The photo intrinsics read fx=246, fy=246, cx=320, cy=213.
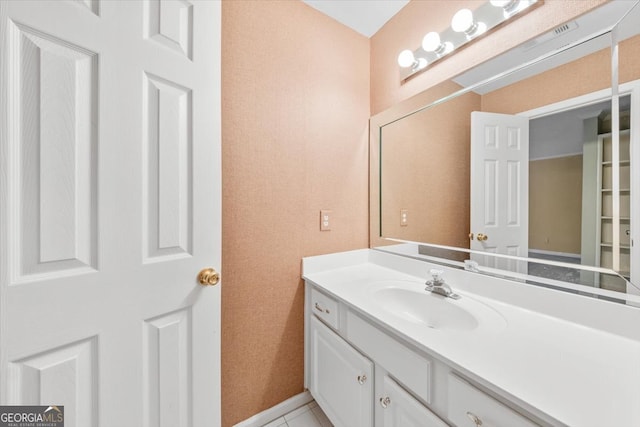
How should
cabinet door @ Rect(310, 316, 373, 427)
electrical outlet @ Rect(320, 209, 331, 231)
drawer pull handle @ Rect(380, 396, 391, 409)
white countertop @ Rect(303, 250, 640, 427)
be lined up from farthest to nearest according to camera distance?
electrical outlet @ Rect(320, 209, 331, 231), cabinet door @ Rect(310, 316, 373, 427), drawer pull handle @ Rect(380, 396, 391, 409), white countertop @ Rect(303, 250, 640, 427)

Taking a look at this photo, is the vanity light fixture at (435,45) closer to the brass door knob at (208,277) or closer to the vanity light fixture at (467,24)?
the vanity light fixture at (467,24)

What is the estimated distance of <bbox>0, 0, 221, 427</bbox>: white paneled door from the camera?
1.98 feet

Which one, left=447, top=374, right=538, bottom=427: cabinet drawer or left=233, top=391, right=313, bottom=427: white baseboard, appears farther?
left=233, top=391, right=313, bottom=427: white baseboard

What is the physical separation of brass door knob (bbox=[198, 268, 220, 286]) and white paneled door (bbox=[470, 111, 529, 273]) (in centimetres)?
111

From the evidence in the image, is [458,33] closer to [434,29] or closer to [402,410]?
[434,29]

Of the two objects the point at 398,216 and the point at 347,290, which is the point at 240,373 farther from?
the point at 398,216

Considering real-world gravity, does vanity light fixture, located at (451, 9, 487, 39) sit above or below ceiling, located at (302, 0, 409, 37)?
below

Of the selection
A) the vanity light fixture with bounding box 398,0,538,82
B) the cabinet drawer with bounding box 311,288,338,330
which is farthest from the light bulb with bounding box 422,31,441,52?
the cabinet drawer with bounding box 311,288,338,330

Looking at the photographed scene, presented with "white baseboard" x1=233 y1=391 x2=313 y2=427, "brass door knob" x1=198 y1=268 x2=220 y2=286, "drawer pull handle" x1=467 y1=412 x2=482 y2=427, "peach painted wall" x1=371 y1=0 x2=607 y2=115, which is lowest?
"white baseboard" x1=233 y1=391 x2=313 y2=427

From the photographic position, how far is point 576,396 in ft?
1.64

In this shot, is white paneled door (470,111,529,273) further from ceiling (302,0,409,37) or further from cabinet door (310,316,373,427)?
ceiling (302,0,409,37)

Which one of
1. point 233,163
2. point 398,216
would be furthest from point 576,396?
point 233,163

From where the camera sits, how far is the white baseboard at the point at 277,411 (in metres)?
1.23

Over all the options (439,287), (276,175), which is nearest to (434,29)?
(276,175)
